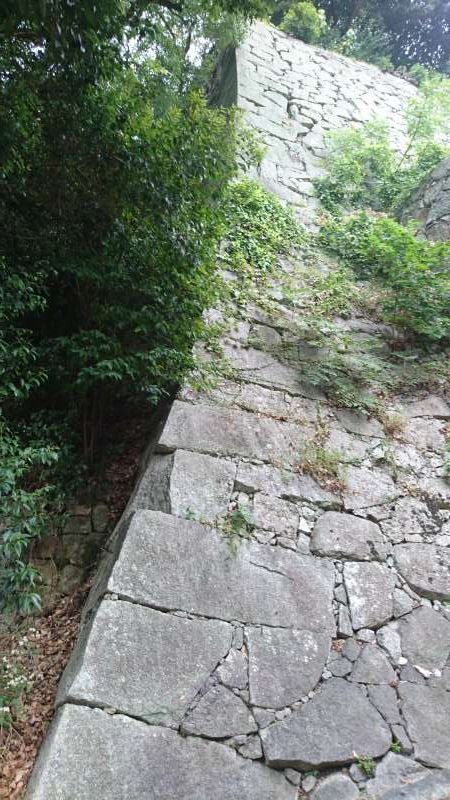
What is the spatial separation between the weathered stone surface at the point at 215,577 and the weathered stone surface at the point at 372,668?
191 millimetres

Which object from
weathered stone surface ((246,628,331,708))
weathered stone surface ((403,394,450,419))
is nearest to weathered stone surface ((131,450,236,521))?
weathered stone surface ((246,628,331,708))

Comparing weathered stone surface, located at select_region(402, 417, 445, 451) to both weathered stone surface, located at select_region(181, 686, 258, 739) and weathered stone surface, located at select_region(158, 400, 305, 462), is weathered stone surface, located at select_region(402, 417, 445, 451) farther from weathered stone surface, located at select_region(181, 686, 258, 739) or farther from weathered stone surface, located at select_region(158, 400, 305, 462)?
weathered stone surface, located at select_region(181, 686, 258, 739)

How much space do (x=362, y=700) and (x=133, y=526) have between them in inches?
53.1

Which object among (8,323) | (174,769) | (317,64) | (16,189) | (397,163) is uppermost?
(317,64)

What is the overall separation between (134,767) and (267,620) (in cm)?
81

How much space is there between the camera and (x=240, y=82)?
22.3ft

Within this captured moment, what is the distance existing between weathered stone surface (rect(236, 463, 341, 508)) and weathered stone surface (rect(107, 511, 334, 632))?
14.5 inches

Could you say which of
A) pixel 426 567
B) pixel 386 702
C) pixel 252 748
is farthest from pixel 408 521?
pixel 252 748

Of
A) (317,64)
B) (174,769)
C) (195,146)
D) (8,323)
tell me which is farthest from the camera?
(317,64)

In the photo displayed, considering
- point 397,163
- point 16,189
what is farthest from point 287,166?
point 16,189

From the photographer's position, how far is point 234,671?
6.89 feet

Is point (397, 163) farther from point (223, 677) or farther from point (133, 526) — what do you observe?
point (223, 677)

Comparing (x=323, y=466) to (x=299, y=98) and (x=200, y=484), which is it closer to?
(x=200, y=484)

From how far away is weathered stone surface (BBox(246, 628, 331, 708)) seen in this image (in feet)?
6.81
